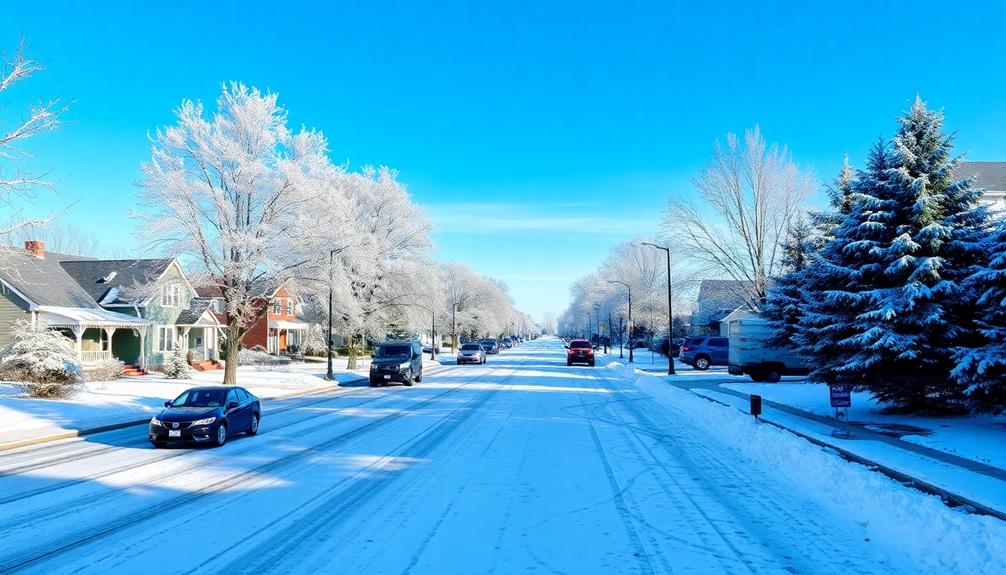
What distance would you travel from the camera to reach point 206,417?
12.9m

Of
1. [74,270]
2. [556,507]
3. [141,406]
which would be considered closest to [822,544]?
[556,507]

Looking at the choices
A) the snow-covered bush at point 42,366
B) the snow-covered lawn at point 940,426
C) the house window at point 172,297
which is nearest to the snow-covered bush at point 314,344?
the house window at point 172,297

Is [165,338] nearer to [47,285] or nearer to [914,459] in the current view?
[47,285]

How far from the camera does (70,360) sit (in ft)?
69.6

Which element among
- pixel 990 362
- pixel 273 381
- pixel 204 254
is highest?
pixel 204 254

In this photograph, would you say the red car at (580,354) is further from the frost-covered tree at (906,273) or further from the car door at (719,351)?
the frost-covered tree at (906,273)

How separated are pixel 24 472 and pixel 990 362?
684 inches

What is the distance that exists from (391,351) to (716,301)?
104 feet

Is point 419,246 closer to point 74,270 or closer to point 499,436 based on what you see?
point 74,270

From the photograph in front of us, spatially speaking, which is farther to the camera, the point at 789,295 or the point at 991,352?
the point at 789,295

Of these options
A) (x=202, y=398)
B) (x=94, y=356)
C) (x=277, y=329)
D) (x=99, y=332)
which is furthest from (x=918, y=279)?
(x=277, y=329)

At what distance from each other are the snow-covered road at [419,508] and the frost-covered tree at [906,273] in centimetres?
559

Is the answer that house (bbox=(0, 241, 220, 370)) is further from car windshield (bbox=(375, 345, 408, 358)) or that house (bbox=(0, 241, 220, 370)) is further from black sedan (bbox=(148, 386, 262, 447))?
black sedan (bbox=(148, 386, 262, 447))

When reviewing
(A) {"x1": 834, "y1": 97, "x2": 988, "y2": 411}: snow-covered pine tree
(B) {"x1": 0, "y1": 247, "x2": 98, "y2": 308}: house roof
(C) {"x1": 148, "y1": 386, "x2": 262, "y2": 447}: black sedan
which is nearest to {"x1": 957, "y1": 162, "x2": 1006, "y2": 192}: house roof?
(A) {"x1": 834, "y1": 97, "x2": 988, "y2": 411}: snow-covered pine tree
